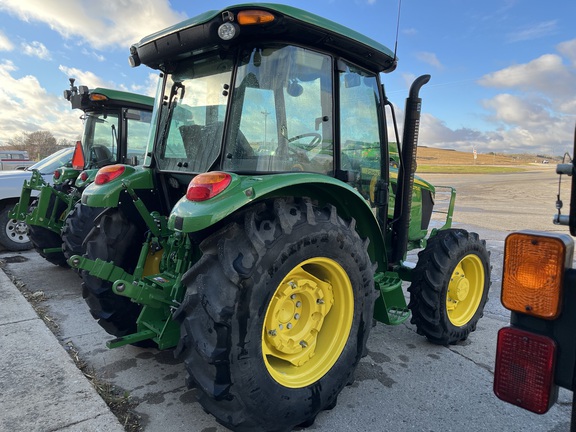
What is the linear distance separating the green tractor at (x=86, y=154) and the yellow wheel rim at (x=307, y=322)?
4400mm

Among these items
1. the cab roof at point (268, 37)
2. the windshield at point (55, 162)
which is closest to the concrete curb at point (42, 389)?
the cab roof at point (268, 37)

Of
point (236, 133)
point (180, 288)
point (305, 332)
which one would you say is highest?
point (236, 133)

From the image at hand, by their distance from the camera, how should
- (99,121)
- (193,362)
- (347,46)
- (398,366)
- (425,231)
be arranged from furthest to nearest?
1. (99,121)
2. (425,231)
3. (398,366)
4. (347,46)
5. (193,362)

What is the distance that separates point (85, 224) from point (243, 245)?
3.22m

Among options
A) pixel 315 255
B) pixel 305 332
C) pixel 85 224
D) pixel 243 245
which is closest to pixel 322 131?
pixel 315 255

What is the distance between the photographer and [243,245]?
6.90 ft

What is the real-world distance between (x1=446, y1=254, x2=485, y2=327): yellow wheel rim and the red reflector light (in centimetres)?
210

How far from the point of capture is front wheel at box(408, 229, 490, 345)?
133 inches

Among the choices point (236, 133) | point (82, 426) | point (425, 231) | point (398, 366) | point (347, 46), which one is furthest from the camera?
point (425, 231)

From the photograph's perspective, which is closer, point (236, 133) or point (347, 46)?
point (236, 133)

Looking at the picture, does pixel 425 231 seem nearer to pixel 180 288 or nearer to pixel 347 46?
pixel 347 46

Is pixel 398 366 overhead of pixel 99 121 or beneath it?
beneath

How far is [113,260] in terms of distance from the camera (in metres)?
3.05

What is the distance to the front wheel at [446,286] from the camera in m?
3.37
